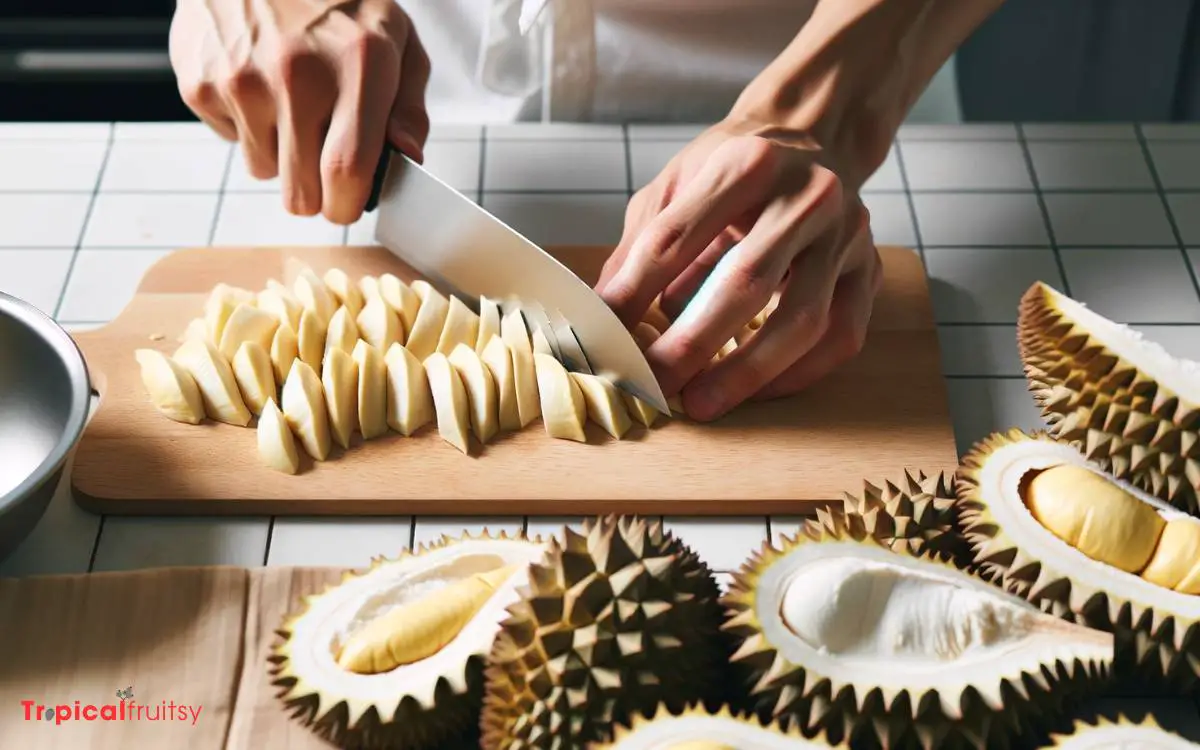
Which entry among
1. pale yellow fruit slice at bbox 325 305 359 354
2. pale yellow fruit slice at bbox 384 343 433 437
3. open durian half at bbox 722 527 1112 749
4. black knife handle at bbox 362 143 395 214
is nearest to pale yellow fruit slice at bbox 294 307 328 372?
pale yellow fruit slice at bbox 325 305 359 354

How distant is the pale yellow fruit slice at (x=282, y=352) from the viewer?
1.69 m

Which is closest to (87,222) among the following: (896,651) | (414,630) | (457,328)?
(457,328)

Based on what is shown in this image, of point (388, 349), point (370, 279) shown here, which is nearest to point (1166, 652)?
point (388, 349)

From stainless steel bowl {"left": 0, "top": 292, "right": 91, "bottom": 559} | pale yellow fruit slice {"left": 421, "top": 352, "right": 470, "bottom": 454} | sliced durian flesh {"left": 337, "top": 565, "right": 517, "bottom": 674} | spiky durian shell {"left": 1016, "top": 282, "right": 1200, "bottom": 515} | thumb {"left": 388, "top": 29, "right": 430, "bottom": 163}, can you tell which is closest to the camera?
sliced durian flesh {"left": 337, "top": 565, "right": 517, "bottom": 674}

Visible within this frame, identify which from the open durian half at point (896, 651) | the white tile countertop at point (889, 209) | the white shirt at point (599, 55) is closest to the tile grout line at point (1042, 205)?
the white tile countertop at point (889, 209)

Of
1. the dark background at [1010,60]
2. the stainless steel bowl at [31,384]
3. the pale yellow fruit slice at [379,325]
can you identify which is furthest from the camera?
the dark background at [1010,60]

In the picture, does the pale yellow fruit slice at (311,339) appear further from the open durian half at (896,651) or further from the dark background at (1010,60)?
the dark background at (1010,60)

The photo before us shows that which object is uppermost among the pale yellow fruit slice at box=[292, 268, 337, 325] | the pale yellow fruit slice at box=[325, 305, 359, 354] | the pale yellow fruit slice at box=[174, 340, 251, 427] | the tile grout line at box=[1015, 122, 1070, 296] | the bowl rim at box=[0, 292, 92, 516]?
the tile grout line at box=[1015, 122, 1070, 296]

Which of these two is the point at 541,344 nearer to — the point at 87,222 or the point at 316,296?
the point at 316,296

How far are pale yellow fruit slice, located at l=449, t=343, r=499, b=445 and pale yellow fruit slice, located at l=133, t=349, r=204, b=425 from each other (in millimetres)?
369

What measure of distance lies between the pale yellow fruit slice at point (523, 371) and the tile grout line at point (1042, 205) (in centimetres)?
94

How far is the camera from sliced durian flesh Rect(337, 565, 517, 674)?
127cm

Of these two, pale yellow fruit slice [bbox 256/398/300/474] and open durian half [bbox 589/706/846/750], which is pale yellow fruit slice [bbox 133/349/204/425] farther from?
open durian half [bbox 589/706/846/750]

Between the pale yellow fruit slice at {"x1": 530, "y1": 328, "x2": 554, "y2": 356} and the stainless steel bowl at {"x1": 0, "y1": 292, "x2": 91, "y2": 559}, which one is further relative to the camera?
the pale yellow fruit slice at {"x1": 530, "y1": 328, "x2": 554, "y2": 356}
